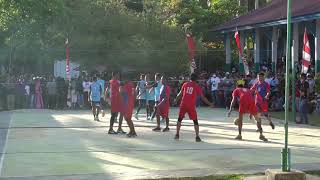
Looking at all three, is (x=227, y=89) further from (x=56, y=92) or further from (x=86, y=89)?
(x=56, y=92)

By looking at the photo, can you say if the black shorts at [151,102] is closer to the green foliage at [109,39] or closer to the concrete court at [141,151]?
the concrete court at [141,151]

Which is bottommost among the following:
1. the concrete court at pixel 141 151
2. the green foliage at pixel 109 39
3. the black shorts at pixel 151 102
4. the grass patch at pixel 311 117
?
the concrete court at pixel 141 151

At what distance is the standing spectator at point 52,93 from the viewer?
26.5 metres

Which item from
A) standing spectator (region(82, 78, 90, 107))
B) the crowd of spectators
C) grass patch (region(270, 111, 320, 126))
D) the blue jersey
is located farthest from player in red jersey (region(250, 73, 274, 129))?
standing spectator (region(82, 78, 90, 107))

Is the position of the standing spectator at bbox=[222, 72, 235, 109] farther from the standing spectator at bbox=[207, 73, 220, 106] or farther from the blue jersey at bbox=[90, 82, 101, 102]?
the blue jersey at bbox=[90, 82, 101, 102]

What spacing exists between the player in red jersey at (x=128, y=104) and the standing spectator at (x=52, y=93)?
11.6m

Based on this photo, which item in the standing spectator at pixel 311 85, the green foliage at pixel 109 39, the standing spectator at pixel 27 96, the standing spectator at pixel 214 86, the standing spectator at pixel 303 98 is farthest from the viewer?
the green foliage at pixel 109 39

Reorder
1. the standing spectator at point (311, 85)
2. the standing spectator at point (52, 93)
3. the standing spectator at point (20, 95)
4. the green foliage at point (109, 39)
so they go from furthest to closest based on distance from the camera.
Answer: the green foliage at point (109, 39), the standing spectator at point (20, 95), the standing spectator at point (52, 93), the standing spectator at point (311, 85)

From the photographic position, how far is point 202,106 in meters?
28.0

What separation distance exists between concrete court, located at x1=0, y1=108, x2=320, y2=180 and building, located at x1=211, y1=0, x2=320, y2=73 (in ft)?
23.8

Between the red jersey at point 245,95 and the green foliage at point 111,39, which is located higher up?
the green foliage at point 111,39

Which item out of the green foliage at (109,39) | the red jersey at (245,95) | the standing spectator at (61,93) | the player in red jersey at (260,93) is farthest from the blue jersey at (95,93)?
the green foliage at (109,39)

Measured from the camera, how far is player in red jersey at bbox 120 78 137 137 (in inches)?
597

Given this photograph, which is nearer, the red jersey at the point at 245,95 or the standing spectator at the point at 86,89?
the red jersey at the point at 245,95
